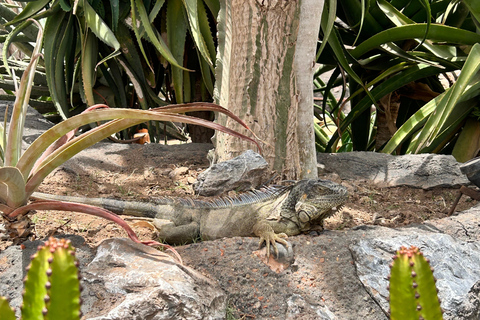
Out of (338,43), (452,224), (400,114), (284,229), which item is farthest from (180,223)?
(400,114)

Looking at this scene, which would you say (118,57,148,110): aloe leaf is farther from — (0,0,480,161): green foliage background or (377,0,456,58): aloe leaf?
(377,0,456,58): aloe leaf

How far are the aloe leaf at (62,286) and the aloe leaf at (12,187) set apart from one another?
3.87ft

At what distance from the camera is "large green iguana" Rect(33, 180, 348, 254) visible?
9.82ft

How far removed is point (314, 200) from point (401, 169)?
5.86ft

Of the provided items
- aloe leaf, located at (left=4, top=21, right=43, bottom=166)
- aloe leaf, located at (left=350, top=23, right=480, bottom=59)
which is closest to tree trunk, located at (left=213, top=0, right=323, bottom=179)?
aloe leaf, located at (left=350, top=23, right=480, bottom=59)

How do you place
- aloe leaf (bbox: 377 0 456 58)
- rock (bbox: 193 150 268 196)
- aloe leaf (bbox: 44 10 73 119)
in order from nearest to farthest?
rock (bbox: 193 150 268 196) < aloe leaf (bbox: 377 0 456 58) < aloe leaf (bbox: 44 10 73 119)

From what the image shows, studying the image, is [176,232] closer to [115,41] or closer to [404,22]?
[115,41]

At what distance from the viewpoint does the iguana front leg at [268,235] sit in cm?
272

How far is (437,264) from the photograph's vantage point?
264 cm

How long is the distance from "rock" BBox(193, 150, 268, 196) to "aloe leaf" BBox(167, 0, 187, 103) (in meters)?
1.78

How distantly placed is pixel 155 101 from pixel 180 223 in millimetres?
2707

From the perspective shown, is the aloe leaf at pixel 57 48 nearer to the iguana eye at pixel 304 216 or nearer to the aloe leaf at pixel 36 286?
the iguana eye at pixel 304 216

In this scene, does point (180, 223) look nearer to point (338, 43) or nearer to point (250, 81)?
point (250, 81)

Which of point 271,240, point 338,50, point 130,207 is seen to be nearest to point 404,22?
point 338,50
